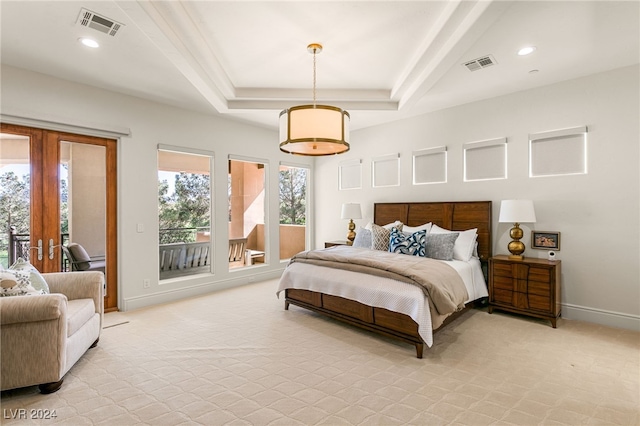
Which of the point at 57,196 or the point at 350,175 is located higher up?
the point at 350,175

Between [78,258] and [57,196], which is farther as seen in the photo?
[78,258]

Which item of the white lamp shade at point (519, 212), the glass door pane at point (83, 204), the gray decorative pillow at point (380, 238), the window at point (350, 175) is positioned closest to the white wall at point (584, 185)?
the white lamp shade at point (519, 212)

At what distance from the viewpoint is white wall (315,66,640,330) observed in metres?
3.45

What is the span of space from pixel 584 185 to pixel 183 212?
17.8 ft

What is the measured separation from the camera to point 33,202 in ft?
11.7

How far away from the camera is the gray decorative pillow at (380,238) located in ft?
14.9

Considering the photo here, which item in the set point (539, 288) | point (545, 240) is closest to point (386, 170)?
point (545, 240)

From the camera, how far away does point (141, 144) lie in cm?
435

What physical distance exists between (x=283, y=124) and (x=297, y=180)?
3660 mm

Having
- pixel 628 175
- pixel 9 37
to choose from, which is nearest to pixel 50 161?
pixel 9 37

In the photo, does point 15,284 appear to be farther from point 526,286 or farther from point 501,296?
point 526,286

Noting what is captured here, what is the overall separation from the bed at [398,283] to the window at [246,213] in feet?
6.33

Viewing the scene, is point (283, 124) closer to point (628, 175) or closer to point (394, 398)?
point (394, 398)

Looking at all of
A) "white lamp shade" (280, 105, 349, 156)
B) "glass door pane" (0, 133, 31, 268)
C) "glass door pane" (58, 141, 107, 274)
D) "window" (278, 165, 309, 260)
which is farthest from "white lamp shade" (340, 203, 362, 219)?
"glass door pane" (0, 133, 31, 268)
